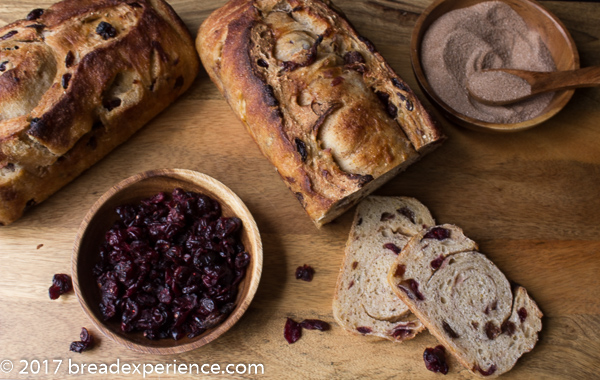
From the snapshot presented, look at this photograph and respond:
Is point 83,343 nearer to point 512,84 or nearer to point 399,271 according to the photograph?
point 399,271

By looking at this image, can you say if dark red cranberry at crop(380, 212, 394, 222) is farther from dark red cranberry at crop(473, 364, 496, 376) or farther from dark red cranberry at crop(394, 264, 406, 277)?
dark red cranberry at crop(473, 364, 496, 376)

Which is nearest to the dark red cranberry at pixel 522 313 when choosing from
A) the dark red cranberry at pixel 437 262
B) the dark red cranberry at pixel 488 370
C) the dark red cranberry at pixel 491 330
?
the dark red cranberry at pixel 491 330

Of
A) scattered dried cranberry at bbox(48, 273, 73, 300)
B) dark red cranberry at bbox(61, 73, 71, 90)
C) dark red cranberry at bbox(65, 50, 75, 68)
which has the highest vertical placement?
dark red cranberry at bbox(65, 50, 75, 68)

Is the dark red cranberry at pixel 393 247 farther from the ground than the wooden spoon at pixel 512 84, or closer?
closer

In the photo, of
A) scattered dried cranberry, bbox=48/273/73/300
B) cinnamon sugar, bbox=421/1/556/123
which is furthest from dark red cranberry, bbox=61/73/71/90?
cinnamon sugar, bbox=421/1/556/123

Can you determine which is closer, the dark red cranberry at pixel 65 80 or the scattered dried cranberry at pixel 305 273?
the dark red cranberry at pixel 65 80

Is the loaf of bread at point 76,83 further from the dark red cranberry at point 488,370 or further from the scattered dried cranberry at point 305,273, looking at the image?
the dark red cranberry at point 488,370
